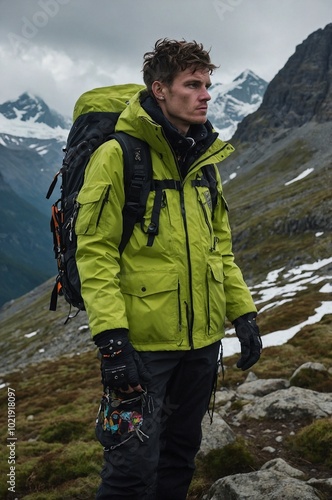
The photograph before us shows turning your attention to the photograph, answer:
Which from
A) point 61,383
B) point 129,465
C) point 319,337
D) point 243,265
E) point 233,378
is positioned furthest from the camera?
point 243,265

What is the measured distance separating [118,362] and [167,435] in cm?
203

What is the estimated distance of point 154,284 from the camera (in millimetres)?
5219

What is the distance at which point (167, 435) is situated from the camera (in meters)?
6.20

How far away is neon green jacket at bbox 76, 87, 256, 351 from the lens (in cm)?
498

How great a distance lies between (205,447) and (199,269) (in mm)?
4912

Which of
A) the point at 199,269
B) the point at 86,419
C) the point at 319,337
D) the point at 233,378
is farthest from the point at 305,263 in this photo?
the point at 199,269

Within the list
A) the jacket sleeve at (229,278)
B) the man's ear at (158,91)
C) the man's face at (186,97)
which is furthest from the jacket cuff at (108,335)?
the man's ear at (158,91)

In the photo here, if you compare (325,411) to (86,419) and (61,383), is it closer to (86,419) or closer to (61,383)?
(86,419)

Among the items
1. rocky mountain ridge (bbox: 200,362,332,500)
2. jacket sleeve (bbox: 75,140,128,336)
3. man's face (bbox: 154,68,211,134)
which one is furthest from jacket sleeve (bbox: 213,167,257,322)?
rocky mountain ridge (bbox: 200,362,332,500)

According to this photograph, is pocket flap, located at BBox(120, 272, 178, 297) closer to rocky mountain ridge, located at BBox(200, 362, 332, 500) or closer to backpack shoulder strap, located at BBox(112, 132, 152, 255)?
backpack shoulder strap, located at BBox(112, 132, 152, 255)

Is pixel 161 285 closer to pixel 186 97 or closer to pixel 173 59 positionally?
pixel 186 97

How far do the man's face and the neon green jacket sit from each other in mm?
386

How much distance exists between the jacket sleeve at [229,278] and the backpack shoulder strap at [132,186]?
1629 mm

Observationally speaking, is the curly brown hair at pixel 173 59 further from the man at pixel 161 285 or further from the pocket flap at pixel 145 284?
the pocket flap at pixel 145 284
